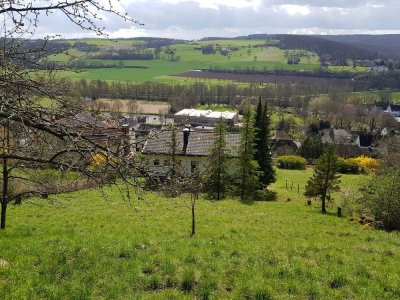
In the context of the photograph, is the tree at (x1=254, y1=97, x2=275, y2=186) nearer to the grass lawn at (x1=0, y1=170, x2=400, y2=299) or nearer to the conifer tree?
the grass lawn at (x1=0, y1=170, x2=400, y2=299)

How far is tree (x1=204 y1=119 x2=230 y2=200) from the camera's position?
33.3 metres

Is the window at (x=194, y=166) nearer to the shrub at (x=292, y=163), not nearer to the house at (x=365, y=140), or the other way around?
the shrub at (x=292, y=163)

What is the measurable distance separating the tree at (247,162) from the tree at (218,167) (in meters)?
1.19

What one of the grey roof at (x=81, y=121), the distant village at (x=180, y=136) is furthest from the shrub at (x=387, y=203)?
the grey roof at (x=81, y=121)

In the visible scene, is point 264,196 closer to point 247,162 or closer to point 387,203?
point 247,162

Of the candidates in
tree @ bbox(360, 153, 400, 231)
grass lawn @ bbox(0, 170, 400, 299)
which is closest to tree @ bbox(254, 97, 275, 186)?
tree @ bbox(360, 153, 400, 231)

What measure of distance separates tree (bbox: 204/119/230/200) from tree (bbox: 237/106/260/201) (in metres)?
1.19

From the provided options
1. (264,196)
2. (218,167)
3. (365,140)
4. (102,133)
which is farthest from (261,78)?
(102,133)

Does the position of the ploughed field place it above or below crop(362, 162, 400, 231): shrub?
above

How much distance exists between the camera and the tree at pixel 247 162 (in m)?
33.8

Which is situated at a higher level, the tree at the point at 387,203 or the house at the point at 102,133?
the house at the point at 102,133

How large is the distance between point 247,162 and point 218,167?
2.32m

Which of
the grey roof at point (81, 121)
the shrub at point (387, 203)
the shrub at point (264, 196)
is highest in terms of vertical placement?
the grey roof at point (81, 121)

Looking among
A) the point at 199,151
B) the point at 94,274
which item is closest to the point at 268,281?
the point at 94,274
